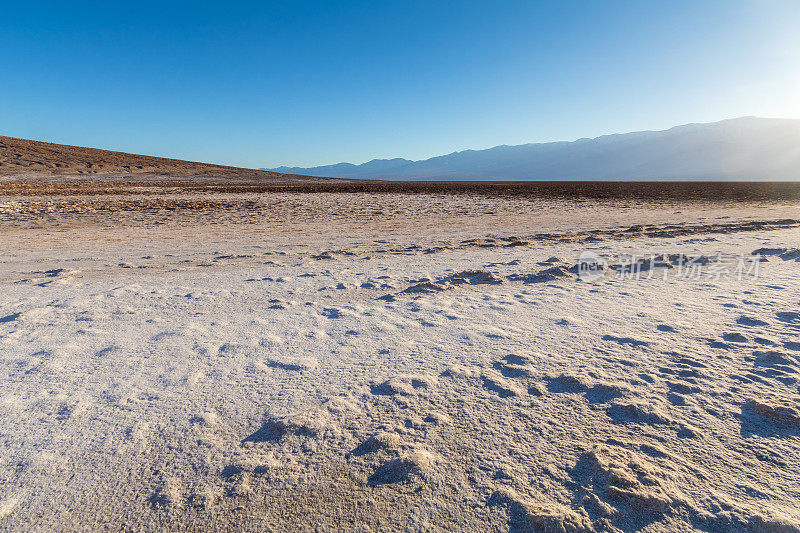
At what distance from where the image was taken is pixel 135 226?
1075 cm

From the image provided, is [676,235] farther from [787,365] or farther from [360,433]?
[360,433]

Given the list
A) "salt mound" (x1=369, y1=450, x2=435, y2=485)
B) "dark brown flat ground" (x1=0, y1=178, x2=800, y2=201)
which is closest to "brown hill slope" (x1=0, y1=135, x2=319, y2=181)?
"dark brown flat ground" (x1=0, y1=178, x2=800, y2=201)

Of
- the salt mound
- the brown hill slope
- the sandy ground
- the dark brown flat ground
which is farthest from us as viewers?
the brown hill slope

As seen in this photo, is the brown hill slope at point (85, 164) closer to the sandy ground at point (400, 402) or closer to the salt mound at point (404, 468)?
the sandy ground at point (400, 402)

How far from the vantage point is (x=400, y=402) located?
241 cm

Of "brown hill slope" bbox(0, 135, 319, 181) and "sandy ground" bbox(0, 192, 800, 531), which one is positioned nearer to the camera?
"sandy ground" bbox(0, 192, 800, 531)

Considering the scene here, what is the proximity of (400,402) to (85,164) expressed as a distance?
76.0 meters

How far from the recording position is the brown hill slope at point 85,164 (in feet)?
172

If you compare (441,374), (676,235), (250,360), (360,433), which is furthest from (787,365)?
(676,235)

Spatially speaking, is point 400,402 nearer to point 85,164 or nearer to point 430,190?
point 430,190

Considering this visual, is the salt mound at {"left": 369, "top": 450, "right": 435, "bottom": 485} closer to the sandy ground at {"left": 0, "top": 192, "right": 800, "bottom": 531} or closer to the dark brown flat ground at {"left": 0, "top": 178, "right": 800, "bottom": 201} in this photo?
the sandy ground at {"left": 0, "top": 192, "right": 800, "bottom": 531}

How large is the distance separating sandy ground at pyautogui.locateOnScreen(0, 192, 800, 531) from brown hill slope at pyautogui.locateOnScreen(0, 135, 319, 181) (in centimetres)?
5870

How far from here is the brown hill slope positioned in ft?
172

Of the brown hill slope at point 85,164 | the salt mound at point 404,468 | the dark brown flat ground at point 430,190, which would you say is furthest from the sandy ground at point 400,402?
the brown hill slope at point 85,164
